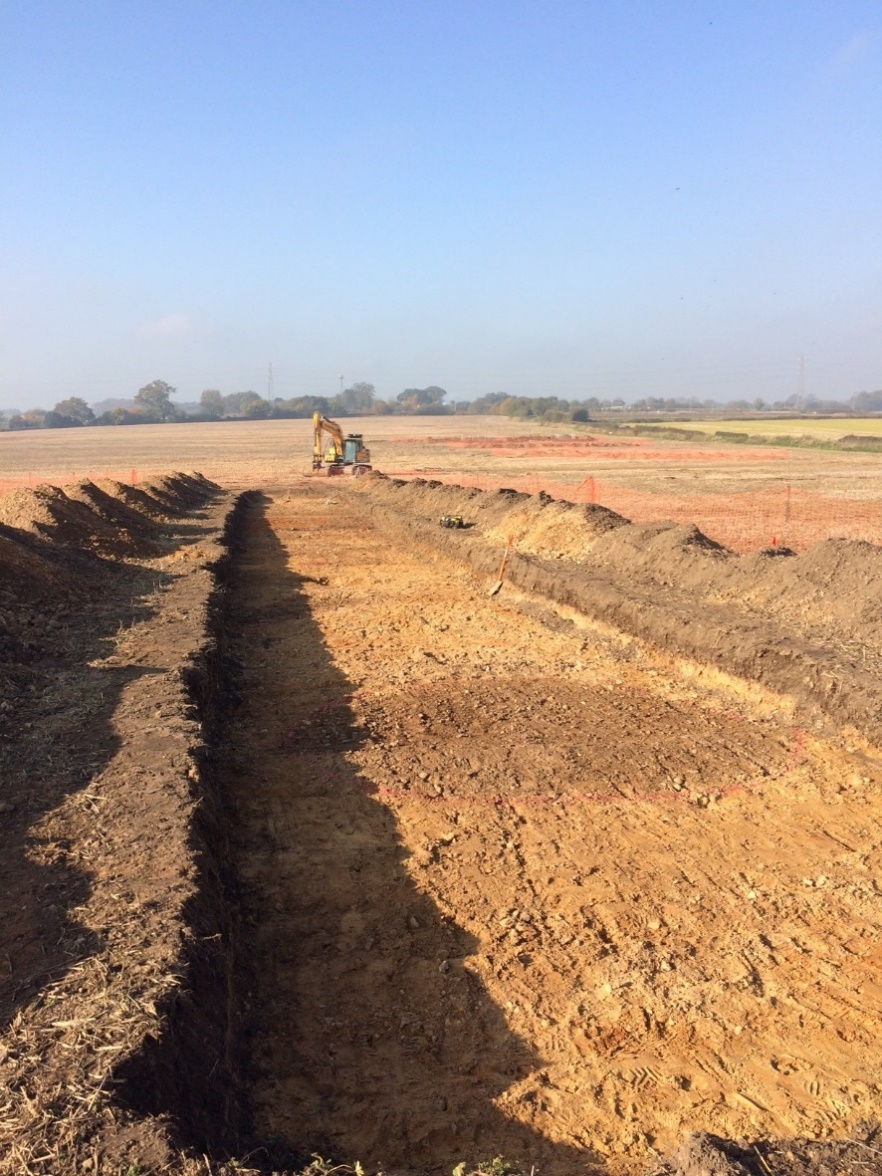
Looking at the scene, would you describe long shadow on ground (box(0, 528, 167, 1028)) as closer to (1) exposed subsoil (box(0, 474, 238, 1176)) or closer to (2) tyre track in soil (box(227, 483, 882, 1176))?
(1) exposed subsoil (box(0, 474, 238, 1176))

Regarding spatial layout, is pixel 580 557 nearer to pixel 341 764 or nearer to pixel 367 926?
pixel 341 764

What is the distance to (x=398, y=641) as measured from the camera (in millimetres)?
10977

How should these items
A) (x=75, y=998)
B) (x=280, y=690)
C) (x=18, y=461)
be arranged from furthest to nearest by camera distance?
(x=18, y=461)
(x=280, y=690)
(x=75, y=998)

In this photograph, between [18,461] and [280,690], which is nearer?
[280,690]

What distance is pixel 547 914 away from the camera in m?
5.18

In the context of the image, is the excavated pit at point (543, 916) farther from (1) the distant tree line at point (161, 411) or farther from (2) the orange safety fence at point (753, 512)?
(1) the distant tree line at point (161, 411)

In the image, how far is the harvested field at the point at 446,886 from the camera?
3521mm

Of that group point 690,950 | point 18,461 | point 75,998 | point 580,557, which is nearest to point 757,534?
point 580,557

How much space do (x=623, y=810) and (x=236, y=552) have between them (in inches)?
544

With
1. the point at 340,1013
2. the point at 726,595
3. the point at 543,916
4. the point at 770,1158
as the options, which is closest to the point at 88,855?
the point at 340,1013

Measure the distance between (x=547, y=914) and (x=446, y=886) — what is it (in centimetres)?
70

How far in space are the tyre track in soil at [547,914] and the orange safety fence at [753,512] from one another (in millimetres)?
10596

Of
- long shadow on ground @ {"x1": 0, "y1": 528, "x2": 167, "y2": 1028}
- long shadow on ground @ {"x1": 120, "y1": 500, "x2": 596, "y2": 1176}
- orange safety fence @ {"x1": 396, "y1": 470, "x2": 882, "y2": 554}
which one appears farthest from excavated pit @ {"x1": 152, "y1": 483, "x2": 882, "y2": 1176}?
orange safety fence @ {"x1": 396, "y1": 470, "x2": 882, "y2": 554}

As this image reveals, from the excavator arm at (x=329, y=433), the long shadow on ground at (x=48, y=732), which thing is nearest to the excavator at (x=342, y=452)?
the excavator arm at (x=329, y=433)
